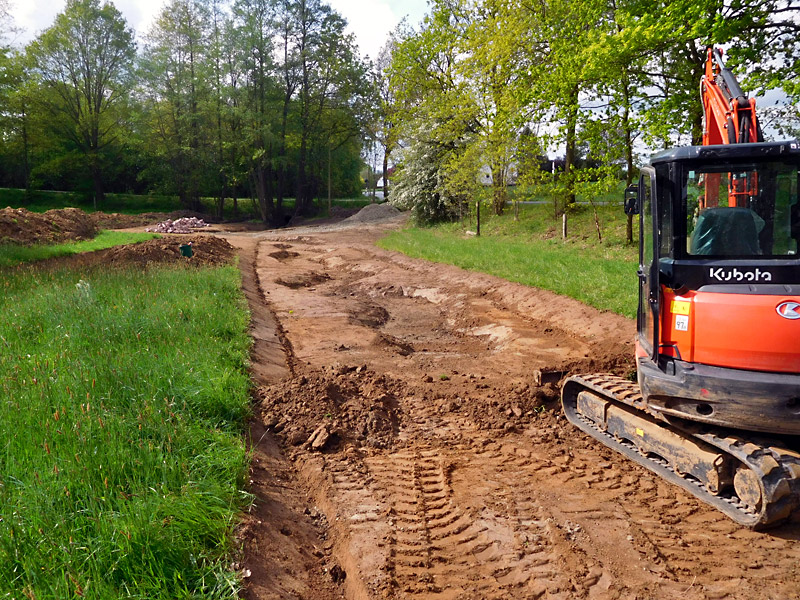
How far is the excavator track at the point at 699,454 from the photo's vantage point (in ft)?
14.8

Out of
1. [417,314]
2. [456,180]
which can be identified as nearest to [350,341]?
[417,314]

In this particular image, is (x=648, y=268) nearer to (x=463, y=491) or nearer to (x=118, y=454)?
(x=463, y=491)

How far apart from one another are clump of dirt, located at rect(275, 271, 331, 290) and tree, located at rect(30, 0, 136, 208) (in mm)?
38309

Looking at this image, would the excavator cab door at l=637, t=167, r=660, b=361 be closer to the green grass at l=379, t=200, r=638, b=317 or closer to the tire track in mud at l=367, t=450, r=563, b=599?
the tire track in mud at l=367, t=450, r=563, b=599

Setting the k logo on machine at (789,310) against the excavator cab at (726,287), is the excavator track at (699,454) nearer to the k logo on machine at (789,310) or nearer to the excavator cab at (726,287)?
the excavator cab at (726,287)

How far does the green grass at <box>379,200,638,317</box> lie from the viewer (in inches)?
494

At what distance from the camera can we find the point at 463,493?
5.29 m

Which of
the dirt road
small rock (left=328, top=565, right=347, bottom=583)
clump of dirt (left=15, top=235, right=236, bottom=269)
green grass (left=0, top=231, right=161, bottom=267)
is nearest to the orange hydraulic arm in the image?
the dirt road

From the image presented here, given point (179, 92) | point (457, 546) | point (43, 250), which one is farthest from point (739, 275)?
point (179, 92)

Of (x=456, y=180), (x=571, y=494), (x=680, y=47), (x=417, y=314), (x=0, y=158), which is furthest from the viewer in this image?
(x=0, y=158)

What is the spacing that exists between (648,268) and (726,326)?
112 centimetres

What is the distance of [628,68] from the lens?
16891 millimetres

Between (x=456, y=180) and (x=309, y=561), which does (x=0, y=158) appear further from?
(x=309, y=561)

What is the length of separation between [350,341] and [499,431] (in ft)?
15.1
